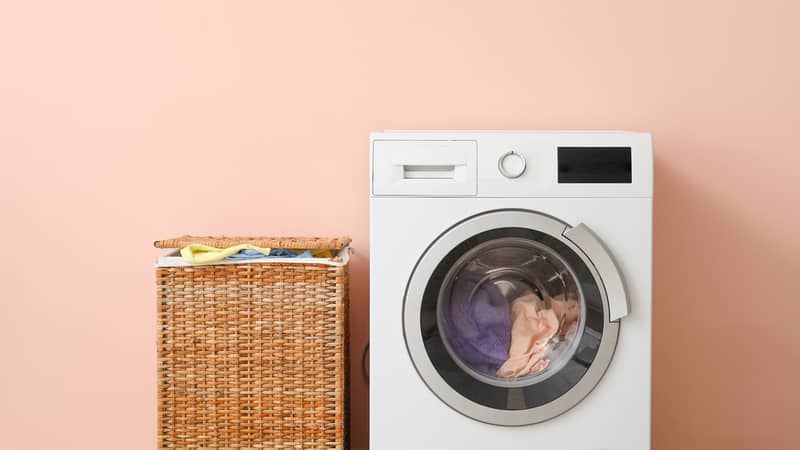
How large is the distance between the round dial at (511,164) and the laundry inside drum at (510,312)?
0.16 meters

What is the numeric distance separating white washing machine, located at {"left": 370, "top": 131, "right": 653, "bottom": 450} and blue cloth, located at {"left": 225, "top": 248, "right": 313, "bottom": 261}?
23 cm

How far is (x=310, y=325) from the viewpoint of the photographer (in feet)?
5.89

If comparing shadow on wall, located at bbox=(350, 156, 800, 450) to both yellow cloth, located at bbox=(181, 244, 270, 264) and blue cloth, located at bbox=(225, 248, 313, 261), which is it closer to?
blue cloth, located at bbox=(225, 248, 313, 261)

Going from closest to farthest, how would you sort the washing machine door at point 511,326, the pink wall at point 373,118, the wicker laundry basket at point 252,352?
1. the washing machine door at point 511,326
2. the wicker laundry basket at point 252,352
3. the pink wall at point 373,118

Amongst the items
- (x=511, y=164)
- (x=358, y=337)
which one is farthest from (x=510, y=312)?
(x=358, y=337)
